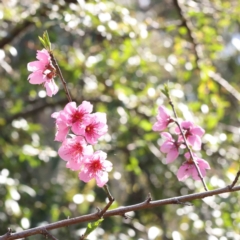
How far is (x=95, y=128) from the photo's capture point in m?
1.09

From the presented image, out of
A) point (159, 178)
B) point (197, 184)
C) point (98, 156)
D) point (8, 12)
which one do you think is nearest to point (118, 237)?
point (197, 184)

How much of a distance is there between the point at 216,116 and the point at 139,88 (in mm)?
594

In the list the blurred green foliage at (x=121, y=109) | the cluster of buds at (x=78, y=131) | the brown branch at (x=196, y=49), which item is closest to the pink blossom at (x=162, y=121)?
the cluster of buds at (x=78, y=131)

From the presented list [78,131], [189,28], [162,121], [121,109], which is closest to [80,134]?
[78,131]

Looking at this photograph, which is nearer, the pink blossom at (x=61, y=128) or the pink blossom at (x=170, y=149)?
the pink blossom at (x=61, y=128)

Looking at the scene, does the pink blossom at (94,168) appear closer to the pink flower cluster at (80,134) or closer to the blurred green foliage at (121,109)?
the pink flower cluster at (80,134)

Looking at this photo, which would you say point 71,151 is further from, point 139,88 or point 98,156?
point 139,88

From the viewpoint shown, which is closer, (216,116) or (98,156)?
(98,156)

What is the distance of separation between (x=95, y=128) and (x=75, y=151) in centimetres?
7

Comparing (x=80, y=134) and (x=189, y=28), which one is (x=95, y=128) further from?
(x=189, y=28)

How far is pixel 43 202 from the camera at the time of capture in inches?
109

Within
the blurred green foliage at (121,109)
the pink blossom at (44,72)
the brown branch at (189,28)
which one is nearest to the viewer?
the pink blossom at (44,72)

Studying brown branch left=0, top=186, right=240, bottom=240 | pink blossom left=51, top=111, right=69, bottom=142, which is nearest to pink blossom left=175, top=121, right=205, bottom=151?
brown branch left=0, top=186, right=240, bottom=240

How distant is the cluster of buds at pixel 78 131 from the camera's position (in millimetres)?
1082
